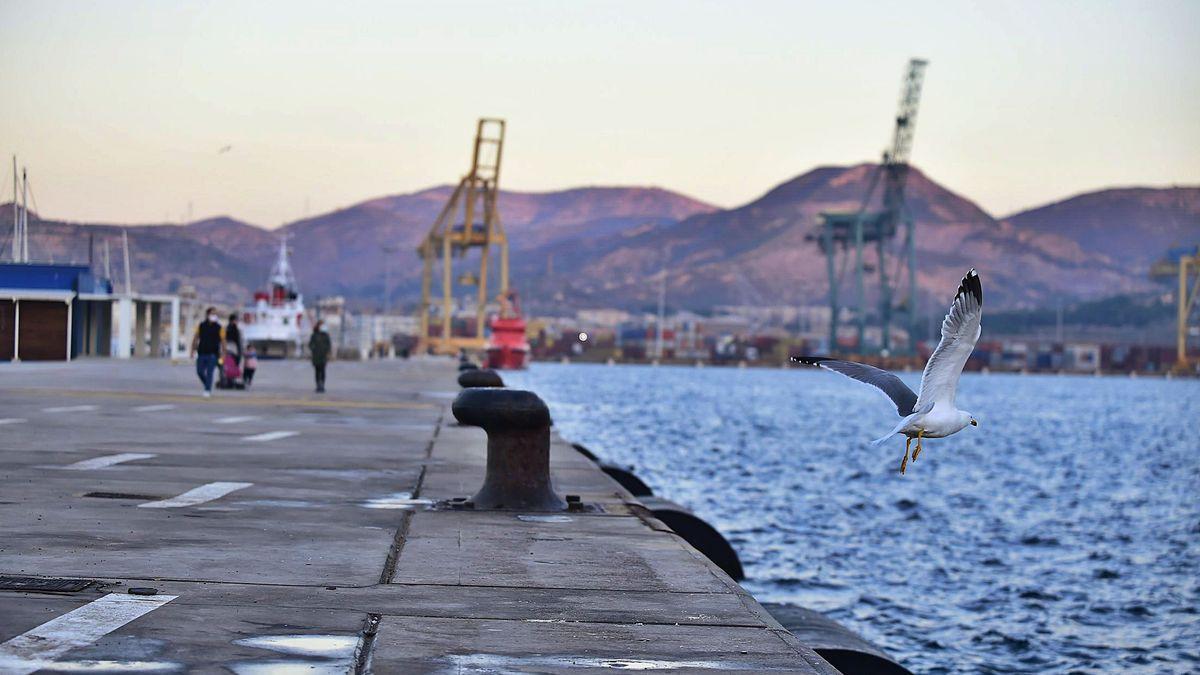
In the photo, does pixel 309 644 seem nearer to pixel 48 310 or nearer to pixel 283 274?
pixel 48 310

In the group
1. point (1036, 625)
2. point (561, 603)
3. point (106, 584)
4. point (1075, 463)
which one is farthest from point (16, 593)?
point (1075, 463)

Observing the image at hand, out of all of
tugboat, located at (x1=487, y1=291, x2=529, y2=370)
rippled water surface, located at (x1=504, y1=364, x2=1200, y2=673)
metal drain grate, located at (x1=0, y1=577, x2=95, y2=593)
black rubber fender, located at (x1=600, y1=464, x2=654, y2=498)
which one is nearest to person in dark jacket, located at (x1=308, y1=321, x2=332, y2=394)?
rippled water surface, located at (x1=504, y1=364, x2=1200, y2=673)

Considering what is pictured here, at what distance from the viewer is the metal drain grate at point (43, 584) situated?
283 inches

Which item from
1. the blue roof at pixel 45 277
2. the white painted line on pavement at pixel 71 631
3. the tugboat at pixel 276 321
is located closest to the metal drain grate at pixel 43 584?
the white painted line on pavement at pixel 71 631

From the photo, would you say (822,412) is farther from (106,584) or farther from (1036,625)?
(106,584)

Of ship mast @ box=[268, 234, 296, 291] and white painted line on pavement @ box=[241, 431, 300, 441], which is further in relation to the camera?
ship mast @ box=[268, 234, 296, 291]

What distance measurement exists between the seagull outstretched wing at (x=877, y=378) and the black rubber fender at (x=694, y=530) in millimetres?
5788

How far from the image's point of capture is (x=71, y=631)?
6223mm

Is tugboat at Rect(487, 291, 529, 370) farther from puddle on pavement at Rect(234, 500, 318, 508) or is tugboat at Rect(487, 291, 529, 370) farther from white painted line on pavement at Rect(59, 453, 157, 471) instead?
puddle on pavement at Rect(234, 500, 318, 508)

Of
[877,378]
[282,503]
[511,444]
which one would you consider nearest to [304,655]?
[877,378]

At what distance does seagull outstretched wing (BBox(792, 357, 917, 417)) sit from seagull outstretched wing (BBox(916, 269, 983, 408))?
0.74 feet

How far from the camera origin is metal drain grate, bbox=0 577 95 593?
7195 millimetres

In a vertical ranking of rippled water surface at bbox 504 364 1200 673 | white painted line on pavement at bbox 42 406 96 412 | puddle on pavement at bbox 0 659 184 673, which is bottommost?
rippled water surface at bbox 504 364 1200 673

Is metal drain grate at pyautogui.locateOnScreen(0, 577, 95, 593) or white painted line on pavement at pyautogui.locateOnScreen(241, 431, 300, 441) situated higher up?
metal drain grate at pyautogui.locateOnScreen(0, 577, 95, 593)
